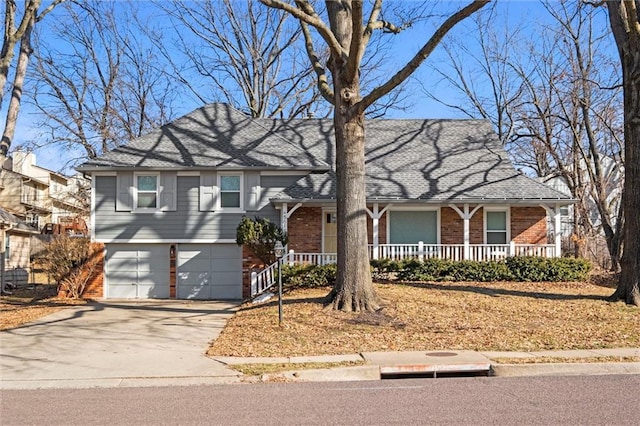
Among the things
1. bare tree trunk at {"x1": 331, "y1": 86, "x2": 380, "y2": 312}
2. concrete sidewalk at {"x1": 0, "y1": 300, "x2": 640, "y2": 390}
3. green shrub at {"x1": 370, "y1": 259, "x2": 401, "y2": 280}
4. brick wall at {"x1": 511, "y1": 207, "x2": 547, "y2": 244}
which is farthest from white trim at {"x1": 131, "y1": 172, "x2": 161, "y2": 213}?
brick wall at {"x1": 511, "y1": 207, "x2": 547, "y2": 244}

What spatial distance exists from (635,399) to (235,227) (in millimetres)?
16867

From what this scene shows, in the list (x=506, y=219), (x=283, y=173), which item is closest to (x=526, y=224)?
(x=506, y=219)

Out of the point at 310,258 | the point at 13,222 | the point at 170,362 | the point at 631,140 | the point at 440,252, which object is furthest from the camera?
the point at 13,222

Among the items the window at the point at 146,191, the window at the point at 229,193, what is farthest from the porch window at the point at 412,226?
the window at the point at 146,191

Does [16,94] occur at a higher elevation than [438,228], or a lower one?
higher

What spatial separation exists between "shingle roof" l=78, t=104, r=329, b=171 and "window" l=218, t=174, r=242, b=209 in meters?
0.58

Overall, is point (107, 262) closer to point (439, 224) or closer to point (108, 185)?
point (108, 185)

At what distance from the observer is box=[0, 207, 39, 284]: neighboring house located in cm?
2850

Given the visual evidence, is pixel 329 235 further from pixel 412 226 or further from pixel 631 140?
pixel 631 140

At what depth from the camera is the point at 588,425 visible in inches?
237

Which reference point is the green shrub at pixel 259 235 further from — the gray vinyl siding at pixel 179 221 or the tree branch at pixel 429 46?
the tree branch at pixel 429 46

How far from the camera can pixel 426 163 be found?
23797mm

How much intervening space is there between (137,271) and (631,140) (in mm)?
16921

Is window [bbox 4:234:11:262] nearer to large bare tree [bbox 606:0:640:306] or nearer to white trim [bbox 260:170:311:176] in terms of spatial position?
white trim [bbox 260:170:311:176]
